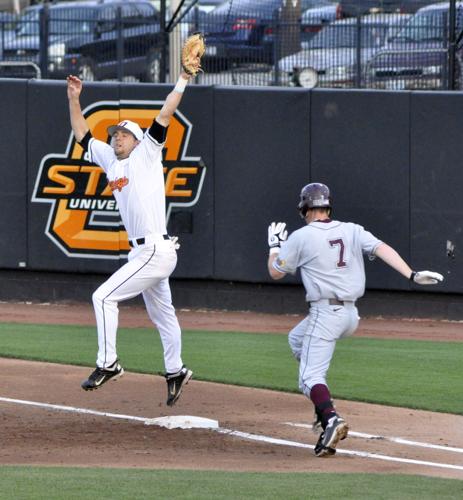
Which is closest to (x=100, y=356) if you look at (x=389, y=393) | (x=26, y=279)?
(x=389, y=393)

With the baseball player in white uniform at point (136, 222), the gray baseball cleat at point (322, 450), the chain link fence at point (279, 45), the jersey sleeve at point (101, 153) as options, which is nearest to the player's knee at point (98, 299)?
the baseball player in white uniform at point (136, 222)

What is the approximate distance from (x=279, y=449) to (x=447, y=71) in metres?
9.08

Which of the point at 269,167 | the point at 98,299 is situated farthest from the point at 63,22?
the point at 98,299

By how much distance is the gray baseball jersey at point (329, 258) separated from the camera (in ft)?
26.3

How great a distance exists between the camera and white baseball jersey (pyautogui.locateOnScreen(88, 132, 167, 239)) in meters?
9.07

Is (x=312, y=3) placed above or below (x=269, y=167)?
above

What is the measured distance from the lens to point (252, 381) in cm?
1110

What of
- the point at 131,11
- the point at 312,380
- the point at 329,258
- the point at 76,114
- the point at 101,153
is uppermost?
the point at 131,11

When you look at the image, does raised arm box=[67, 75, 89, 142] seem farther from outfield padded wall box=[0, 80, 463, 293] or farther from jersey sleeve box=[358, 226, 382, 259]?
outfield padded wall box=[0, 80, 463, 293]

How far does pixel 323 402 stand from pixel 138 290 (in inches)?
73.1

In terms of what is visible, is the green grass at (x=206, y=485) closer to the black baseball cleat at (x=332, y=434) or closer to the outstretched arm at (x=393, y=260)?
the black baseball cleat at (x=332, y=434)

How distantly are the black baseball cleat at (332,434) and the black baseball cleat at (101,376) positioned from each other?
1833mm

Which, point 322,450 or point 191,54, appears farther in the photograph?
point 191,54

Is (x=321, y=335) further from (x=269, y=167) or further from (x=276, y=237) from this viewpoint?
(x=269, y=167)
